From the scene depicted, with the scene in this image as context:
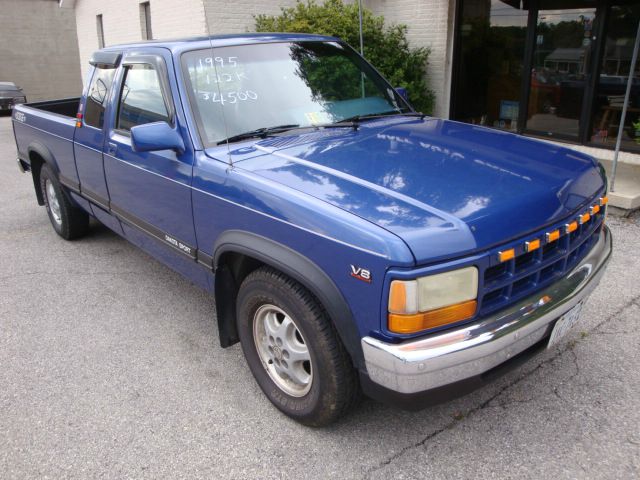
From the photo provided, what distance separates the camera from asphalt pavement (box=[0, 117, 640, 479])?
8.52 ft

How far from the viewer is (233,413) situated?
2.99 meters

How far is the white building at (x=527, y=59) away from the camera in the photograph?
7.68 m

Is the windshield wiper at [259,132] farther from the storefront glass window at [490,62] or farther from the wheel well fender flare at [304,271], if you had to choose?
the storefront glass window at [490,62]

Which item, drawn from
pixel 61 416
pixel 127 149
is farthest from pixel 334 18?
pixel 61 416

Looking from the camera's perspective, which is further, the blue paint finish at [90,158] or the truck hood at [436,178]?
the blue paint finish at [90,158]

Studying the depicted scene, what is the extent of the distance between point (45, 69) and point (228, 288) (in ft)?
103

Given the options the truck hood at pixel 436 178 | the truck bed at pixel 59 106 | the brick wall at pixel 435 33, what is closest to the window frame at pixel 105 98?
the truck hood at pixel 436 178

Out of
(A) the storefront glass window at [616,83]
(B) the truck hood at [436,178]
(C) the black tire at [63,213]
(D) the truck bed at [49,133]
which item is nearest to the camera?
(B) the truck hood at [436,178]

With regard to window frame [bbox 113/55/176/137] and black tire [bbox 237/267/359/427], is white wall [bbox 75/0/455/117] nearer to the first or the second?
window frame [bbox 113/55/176/137]

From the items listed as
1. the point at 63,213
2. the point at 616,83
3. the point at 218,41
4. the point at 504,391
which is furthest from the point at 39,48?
the point at 504,391

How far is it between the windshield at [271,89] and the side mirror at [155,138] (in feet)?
0.50

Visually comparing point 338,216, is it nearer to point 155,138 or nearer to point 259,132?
point 259,132

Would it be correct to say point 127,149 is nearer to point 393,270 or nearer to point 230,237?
→ point 230,237

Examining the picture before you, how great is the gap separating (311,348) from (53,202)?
4.31 meters
